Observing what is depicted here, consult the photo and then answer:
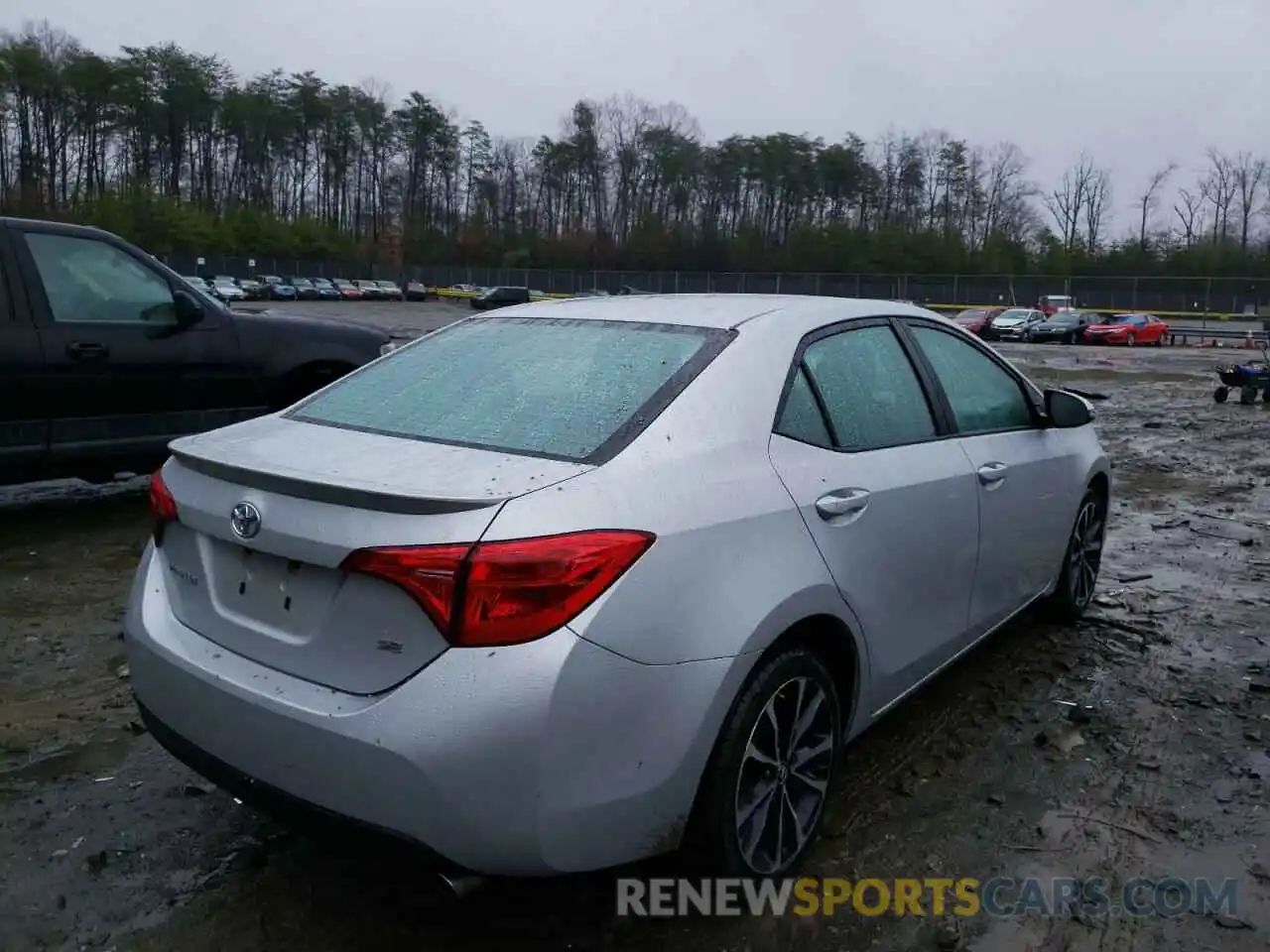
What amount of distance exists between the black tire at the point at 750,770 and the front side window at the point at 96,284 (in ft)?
17.6

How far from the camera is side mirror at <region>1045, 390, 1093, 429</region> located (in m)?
4.53

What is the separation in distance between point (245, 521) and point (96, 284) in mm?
4789

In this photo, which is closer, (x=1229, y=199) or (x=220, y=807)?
(x=220, y=807)

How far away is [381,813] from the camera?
2264mm

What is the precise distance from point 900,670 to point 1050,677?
151cm

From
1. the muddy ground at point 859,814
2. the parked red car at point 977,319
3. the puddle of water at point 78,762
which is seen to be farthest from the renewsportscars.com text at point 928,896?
→ the parked red car at point 977,319

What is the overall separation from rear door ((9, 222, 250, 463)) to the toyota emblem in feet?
14.4

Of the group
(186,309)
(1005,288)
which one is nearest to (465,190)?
(1005,288)

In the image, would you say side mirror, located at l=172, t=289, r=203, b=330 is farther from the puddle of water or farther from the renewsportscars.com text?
the renewsportscars.com text

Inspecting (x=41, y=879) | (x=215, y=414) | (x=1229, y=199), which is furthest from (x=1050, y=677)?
(x=1229, y=199)

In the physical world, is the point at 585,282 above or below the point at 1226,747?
above

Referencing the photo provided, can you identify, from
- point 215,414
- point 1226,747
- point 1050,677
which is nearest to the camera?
point 1226,747

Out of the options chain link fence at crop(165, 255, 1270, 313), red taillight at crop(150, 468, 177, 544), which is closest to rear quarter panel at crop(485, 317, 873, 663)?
red taillight at crop(150, 468, 177, 544)

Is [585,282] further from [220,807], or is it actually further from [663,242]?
[220,807]
